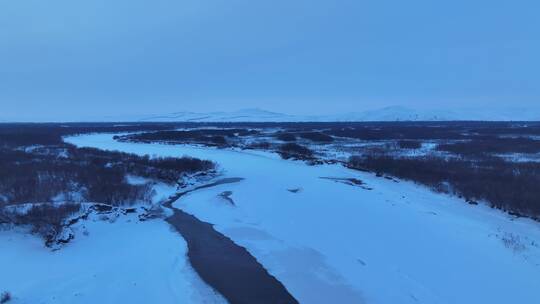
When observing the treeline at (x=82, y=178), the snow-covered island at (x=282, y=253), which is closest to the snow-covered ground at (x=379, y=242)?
the snow-covered island at (x=282, y=253)

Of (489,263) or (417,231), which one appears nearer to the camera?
(489,263)

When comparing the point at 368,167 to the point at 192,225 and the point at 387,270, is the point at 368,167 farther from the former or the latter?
the point at 387,270

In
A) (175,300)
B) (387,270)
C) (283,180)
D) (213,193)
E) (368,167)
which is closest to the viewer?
(175,300)

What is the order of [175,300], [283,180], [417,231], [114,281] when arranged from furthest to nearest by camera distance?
[283,180] → [417,231] → [114,281] → [175,300]

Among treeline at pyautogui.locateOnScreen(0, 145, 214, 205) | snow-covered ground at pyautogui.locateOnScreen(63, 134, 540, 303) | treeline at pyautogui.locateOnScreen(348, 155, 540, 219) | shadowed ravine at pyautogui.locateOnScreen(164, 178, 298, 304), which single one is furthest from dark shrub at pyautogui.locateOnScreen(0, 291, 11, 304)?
treeline at pyautogui.locateOnScreen(348, 155, 540, 219)

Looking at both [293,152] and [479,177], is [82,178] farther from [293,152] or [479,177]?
[293,152]

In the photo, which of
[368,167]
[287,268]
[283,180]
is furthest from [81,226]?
[368,167]

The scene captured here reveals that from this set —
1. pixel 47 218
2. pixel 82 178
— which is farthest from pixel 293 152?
pixel 47 218

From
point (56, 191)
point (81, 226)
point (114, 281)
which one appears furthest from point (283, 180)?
point (114, 281)
